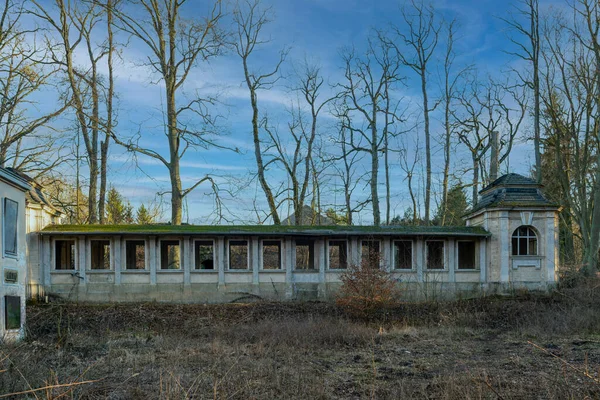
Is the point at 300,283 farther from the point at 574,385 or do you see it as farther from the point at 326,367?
the point at 574,385

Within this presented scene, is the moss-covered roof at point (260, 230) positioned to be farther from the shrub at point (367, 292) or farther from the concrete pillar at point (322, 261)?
the shrub at point (367, 292)

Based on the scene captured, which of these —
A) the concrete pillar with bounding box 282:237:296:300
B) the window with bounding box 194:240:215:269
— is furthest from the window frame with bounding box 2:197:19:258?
the concrete pillar with bounding box 282:237:296:300

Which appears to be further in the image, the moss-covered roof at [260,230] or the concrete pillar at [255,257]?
the concrete pillar at [255,257]

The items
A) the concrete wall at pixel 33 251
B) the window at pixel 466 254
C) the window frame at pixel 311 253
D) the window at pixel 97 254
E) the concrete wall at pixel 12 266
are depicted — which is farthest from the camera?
the window at pixel 466 254

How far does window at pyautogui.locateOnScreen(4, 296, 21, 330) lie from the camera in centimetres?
1448

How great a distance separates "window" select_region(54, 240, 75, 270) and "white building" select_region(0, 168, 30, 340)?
10230mm

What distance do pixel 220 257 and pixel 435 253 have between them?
1005 centimetres

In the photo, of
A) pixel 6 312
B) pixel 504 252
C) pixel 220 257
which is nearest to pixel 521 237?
pixel 504 252

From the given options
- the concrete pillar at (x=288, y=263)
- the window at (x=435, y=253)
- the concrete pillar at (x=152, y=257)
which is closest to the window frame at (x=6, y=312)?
the concrete pillar at (x=152, y=257)

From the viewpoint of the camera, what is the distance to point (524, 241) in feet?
86.9

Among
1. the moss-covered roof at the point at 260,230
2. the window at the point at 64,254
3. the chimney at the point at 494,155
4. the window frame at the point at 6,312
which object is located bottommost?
the window frame at the point at 6,312

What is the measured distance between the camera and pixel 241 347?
14102 millimetres

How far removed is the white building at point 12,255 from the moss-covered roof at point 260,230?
895cm

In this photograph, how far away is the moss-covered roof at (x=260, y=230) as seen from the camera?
24.8 m
